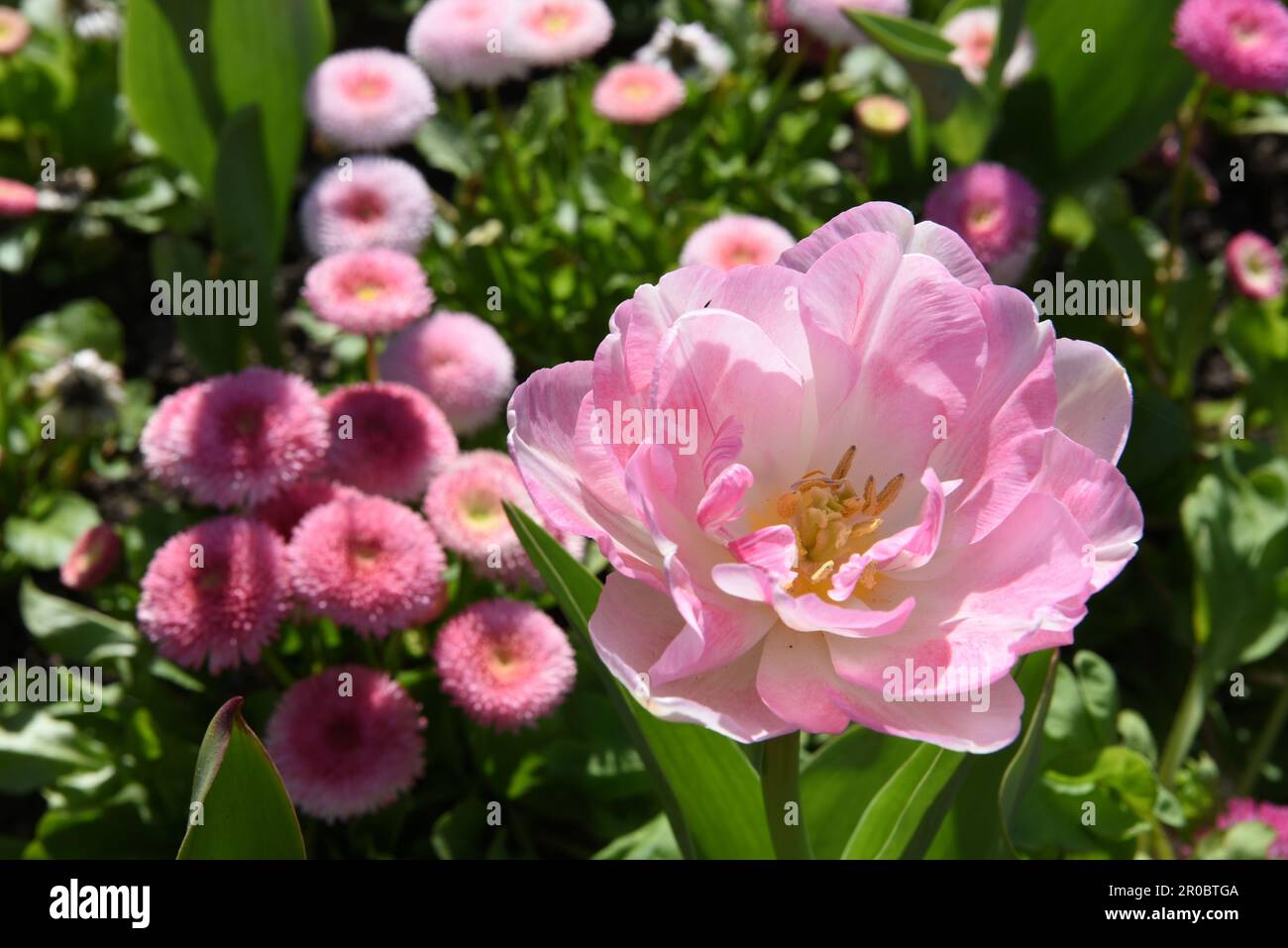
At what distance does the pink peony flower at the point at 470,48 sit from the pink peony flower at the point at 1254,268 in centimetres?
110

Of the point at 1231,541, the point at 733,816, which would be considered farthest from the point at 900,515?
the point at 1231,541

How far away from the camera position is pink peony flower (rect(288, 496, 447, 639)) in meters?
1.30

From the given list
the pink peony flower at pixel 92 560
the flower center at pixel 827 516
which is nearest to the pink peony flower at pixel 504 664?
the pink peony flower at pixel 92 560

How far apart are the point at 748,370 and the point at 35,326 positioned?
1.71 m

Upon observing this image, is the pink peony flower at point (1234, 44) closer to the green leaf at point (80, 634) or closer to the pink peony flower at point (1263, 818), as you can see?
the pink peony flower at point (1263, 818)

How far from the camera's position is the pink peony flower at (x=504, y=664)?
133 centimetres

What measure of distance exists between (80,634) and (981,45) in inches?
62.8

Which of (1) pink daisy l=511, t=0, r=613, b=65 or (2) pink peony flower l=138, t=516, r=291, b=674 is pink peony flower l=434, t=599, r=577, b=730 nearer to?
(2) pink peony flower l=138, t=516, r=291, b=674

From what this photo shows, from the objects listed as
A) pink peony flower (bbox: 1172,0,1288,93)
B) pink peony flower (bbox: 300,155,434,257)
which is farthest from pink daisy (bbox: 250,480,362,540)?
pink peony flower (bbox: 1172,0,1288,93)

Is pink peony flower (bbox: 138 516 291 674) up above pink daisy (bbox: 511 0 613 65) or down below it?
below

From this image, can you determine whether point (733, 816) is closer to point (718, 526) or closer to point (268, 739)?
point (718, 526)

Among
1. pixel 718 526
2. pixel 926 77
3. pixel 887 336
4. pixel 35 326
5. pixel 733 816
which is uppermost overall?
pixel 926 77

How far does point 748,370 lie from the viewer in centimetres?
75

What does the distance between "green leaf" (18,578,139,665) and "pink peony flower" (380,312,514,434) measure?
45 centimetres
